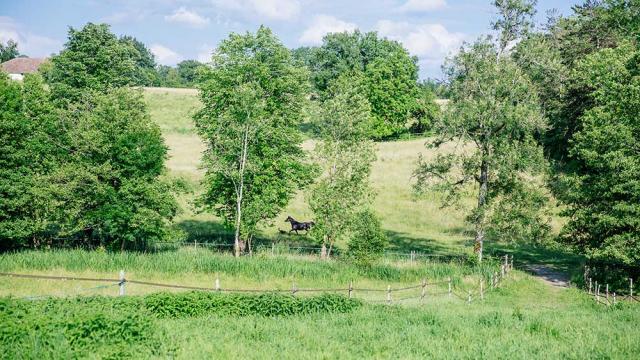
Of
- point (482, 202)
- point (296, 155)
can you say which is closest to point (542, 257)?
point (482, 202)

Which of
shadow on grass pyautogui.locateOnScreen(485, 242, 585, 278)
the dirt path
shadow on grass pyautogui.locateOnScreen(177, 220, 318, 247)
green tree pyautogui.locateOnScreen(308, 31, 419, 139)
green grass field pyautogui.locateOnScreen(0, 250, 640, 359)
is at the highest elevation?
green tree pyautogui.locateOnScreen(308, 31, 419, 139)

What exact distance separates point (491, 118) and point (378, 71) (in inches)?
1932

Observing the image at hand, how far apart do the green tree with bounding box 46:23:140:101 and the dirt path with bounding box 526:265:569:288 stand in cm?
3869

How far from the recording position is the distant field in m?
45.7

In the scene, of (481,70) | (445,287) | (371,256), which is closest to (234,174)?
(371,256)

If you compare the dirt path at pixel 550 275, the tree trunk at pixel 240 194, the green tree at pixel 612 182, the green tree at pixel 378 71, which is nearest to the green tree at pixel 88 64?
the tree trunk at pixel 240 194

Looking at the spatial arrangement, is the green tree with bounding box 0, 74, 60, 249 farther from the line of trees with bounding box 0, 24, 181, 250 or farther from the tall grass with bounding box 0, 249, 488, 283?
the tall grass with bounding box 0, 249, 488, 283

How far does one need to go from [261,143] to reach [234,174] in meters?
3.45

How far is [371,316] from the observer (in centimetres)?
1947

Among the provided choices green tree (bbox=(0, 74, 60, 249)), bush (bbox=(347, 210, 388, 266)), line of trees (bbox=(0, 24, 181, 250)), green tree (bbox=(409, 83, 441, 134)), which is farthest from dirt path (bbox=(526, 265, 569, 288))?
green tree (bbox=(409, 83, 441, 134))

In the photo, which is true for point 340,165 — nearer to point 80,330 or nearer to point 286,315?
point 286,315

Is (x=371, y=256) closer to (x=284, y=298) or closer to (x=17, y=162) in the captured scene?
(x=284, y=298)

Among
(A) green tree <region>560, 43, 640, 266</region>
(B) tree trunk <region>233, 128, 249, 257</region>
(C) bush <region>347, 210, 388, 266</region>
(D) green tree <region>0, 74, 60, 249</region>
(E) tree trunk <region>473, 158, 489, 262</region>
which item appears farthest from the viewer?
(E) tree trunk <region>473, 158, 489, 262</region>

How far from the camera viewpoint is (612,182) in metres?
30.5
